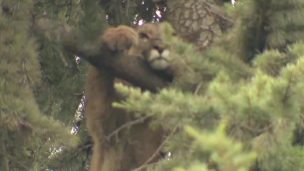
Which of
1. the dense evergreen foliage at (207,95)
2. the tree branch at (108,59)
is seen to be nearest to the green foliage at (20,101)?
the dense evergreen foliage at (207,95)

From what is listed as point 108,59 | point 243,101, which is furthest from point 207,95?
point 108,59

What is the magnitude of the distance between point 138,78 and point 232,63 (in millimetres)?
1497

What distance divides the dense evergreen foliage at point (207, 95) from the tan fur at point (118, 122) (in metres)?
0.40

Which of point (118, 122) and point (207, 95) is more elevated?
point (118, 122)

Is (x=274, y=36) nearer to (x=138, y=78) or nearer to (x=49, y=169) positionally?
(x=138, y=78)

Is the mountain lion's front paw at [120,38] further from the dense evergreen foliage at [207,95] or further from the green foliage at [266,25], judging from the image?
the green foliage at [266,25]

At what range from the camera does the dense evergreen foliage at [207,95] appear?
3.06 metres

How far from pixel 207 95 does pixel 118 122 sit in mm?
2666

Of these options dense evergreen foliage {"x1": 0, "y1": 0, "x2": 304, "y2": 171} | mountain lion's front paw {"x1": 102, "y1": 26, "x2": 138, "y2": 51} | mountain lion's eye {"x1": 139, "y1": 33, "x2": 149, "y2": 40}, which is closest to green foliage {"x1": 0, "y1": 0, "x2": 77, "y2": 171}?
dense evergreen foliage {"x1": 0, "y1": 0, "x2": 304, "y2": 171}

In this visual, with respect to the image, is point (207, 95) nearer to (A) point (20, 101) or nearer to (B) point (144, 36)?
(A) point (20, 101)

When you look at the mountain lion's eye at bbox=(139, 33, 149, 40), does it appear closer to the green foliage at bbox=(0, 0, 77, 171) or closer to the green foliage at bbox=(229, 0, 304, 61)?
the green foliage at bbox=(0, 0, 77, 171)

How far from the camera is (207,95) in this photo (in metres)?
3.43

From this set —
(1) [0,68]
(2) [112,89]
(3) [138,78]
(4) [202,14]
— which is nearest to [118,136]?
(2) [112,89]

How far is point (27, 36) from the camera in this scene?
4.59 metres
